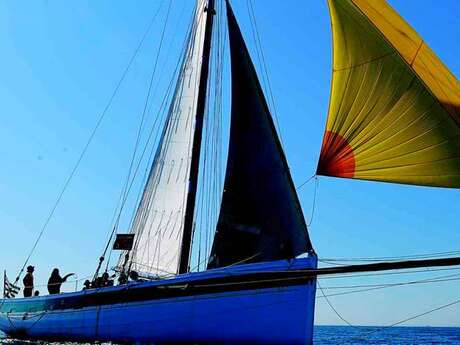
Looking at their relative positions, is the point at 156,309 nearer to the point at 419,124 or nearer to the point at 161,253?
the point at 161,253

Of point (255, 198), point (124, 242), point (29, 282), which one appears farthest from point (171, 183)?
point (29, 282)

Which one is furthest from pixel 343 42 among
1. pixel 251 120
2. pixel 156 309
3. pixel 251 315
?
pixel 156 309

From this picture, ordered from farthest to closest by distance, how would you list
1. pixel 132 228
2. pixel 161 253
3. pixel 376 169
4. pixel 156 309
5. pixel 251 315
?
pixel 132 228 < pixel 161 253 < pixel 156 309 < pixel 251 315 < pixel 376 169

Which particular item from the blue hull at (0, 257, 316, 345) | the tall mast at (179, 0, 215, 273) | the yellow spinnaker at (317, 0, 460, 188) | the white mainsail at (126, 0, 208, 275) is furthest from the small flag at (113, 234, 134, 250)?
the yellow spinnaker at (317, 0, 460, 188)

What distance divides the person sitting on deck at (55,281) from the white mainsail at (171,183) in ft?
11.6

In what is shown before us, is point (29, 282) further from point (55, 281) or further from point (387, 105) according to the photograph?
point (387, 105)

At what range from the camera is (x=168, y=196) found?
25.3 m

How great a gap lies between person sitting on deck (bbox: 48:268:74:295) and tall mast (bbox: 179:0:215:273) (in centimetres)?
746

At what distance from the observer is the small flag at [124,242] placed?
87.5 ft

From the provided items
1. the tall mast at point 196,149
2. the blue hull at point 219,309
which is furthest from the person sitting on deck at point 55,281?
the tall mast at point 196,149

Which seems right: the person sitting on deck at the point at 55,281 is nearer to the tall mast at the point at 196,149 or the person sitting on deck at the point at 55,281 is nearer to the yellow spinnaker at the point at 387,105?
the tall mast at the point at 196,149

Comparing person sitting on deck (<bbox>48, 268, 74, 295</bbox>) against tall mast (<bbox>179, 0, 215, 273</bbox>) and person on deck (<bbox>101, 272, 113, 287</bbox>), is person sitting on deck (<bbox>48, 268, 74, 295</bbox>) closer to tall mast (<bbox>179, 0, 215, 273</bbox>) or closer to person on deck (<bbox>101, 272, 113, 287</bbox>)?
person on deck (<bbox>101, 272, 113, 287</bbox>)

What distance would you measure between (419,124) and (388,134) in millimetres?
824

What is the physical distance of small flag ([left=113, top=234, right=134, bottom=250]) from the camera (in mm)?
26656
